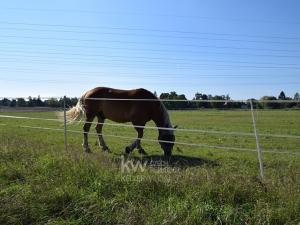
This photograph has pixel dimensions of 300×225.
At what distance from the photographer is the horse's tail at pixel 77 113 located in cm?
1266

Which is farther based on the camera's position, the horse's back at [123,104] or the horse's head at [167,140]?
the horse's back at [123,104]

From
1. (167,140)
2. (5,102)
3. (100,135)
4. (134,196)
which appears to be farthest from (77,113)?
(134,196)

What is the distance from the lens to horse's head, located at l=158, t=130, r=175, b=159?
1088cm

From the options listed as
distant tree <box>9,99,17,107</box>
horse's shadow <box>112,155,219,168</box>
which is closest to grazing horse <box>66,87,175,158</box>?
horse's shadow <box>112,155,219,168</box>

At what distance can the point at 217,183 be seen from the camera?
18.0 ft

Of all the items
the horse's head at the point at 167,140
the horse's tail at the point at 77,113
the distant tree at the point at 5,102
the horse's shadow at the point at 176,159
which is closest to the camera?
the horse's shadow at the point at 176,159

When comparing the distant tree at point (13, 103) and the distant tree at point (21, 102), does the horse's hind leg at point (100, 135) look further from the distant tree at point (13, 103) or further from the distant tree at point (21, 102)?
the distant tree at point (13, 103)

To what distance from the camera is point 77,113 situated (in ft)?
41.7

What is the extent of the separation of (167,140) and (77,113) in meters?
3.32

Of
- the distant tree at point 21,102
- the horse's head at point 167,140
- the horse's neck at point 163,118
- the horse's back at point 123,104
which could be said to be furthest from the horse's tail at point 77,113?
the distant tree at point 21,102

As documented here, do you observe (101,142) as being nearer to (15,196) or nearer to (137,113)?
(137,113)

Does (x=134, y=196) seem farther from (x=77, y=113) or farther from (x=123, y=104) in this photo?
(x=77, y=113)

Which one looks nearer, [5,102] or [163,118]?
[163,118]

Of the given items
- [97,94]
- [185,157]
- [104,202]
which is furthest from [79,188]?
[97,94]
